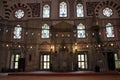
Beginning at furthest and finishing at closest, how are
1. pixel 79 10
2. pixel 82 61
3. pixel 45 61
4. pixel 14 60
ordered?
pixel 79 10, pixel 14 60, pixel 45 61, pixel 82 61

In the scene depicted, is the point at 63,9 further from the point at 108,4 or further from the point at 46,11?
the point at 108,4

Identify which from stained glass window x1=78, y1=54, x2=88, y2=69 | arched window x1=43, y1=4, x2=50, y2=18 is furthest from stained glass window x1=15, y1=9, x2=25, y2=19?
stained glass window x1=78, y1=54, x2=88, y2=69

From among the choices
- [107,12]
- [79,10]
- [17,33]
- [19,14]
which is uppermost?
[79,10]

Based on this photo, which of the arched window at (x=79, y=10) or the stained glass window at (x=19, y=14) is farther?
the stained glass window at (x=19, y=14)

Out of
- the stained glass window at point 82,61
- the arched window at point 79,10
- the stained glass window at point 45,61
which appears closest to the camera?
the stained glass window at point 82,61

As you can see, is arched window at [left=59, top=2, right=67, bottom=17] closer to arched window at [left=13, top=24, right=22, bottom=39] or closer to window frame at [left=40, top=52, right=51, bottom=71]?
window frame at [left=40, top=52, right=51, bottom=71]

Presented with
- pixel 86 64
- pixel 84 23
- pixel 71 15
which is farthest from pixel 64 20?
pixel 86 64

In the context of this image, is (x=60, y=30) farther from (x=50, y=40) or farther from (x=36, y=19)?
(x=36, y=19)

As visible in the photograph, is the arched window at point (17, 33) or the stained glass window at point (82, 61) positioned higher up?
the arched window at point (17, 33)

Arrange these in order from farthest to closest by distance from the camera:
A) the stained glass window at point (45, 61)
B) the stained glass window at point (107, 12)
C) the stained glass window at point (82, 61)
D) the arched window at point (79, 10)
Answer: the arched window at point (79, 10), the stained glass window at point (107, 12), the stained glass window at point (45, 61), the stained glass window at point (82, 61)

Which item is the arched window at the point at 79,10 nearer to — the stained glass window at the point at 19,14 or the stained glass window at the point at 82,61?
the stained glass window at the point at 82,61

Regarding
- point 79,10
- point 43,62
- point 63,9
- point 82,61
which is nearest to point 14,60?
point 43,62

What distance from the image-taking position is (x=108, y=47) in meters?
19.5

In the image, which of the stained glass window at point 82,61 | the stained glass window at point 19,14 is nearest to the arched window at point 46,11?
the stained glass window at point 19,14
